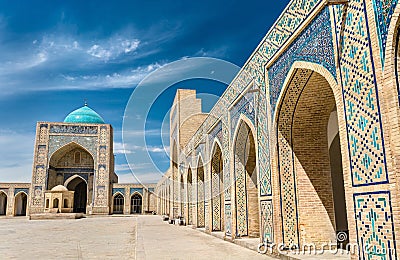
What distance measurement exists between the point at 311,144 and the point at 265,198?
3.71 ft

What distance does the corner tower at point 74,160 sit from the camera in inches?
963

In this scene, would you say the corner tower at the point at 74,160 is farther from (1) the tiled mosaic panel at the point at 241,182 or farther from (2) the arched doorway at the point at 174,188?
(1) the tiled mosaic panel at the point at 241,182

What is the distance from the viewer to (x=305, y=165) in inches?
213

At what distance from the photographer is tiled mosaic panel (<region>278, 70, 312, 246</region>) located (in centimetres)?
515

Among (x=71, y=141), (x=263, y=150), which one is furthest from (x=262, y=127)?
(x=71, y=141)

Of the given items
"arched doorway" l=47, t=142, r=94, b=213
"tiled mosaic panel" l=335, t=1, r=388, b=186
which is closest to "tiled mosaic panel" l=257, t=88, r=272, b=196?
"tiled mosaic panel" l=335, t=1, r=388, b=186

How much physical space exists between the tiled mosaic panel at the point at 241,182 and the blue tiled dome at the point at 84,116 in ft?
75.5

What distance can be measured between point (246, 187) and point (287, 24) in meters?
3.61

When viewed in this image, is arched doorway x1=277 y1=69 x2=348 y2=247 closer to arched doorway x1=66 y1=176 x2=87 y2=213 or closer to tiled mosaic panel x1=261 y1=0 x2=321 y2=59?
tiled mosaic panel x1=261 y1=0 x2=321 y2=59

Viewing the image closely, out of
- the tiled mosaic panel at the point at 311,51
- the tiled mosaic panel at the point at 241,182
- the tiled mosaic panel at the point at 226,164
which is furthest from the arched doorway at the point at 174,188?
the tiled mosaic panel at the point at 311,51

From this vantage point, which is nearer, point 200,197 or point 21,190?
point 200,197

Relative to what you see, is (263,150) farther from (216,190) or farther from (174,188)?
(174,188)

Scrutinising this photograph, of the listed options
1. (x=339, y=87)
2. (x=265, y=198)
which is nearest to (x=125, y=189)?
(x=265, y=198)

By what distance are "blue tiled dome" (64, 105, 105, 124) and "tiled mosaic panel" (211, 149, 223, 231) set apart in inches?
820
